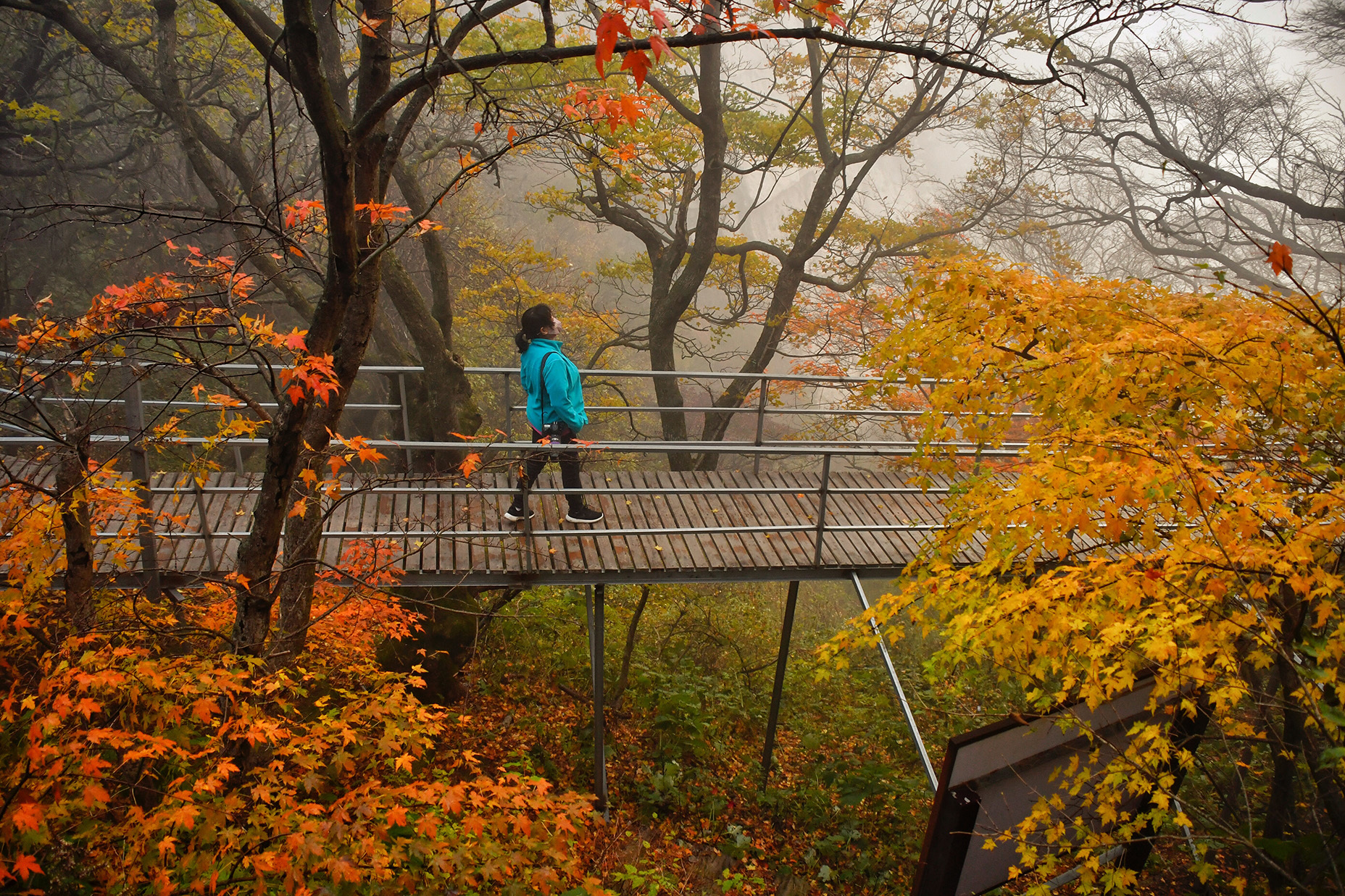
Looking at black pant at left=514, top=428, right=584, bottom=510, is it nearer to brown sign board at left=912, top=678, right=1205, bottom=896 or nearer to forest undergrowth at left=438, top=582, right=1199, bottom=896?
forest undergrowth at left=438, top=582, right=1199, bottom=896

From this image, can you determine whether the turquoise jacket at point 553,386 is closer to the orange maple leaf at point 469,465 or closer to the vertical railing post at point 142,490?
the orange maple leaf at point 469,465

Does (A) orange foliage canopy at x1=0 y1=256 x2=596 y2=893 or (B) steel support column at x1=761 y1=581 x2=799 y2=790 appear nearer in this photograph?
(A) orange foliage canopy at x1=0 y1=256 x2=596 y2=893

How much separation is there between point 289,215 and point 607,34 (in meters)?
2.63

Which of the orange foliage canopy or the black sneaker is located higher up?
the black sneaker

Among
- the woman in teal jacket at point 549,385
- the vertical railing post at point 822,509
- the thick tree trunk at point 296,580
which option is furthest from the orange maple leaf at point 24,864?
the vertical railing post at point 822,509

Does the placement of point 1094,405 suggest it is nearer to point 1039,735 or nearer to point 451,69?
point 1039,735

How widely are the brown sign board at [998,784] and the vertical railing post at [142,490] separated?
409 centimetres

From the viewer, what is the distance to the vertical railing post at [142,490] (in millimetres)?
3506

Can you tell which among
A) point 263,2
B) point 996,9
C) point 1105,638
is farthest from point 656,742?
point 263,2

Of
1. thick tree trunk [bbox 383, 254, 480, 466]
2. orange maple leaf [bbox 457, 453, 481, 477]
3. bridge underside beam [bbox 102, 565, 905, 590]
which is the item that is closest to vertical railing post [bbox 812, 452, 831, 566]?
bridge underside beam [bbox 102, 565, 905, 590]

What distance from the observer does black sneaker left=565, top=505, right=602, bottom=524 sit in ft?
17.5

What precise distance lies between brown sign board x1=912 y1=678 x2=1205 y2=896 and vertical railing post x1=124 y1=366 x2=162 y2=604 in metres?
4.09

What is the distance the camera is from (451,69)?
2412 millimetres

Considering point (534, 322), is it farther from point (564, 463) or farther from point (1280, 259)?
point (1280, 259)
